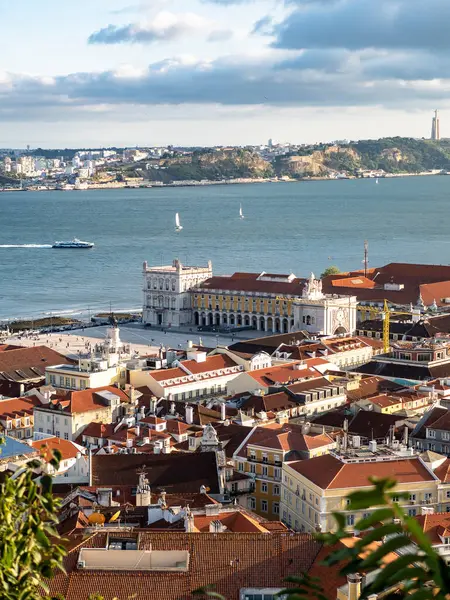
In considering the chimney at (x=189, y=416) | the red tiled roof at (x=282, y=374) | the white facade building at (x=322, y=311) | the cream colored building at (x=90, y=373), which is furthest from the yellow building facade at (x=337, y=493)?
the white facade building at (x=322, y=311)

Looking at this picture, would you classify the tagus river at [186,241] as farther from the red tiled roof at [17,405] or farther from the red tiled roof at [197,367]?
the red tiled roof at [17,405]

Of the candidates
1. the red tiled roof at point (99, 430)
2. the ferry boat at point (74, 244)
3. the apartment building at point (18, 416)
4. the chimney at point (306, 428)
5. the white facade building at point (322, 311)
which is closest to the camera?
the chimney at point (306, 428)

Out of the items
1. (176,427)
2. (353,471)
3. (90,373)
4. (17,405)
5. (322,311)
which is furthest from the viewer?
(322,311)

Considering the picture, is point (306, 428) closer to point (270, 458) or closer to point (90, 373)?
point (270, 458)

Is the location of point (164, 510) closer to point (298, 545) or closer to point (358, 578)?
point (298, 545)

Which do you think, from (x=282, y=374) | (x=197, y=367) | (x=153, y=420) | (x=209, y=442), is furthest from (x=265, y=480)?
(x=197, y=367)

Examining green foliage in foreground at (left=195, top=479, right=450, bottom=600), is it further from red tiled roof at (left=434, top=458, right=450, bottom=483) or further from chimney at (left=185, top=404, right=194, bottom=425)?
chimney at (left=185, top=404, right=194, bottom=425)

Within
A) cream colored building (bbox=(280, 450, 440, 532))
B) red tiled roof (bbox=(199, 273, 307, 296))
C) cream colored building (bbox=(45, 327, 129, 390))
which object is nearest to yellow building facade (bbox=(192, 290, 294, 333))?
red tiled roof (bbox=(199, 273, 307, 296))
